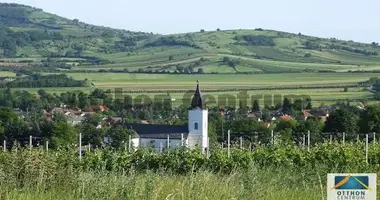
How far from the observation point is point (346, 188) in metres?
6.97

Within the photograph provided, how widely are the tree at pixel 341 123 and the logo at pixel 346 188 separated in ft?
176

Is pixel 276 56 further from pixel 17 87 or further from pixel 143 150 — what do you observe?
pixel 143 150

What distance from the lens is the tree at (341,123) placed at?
199 feet

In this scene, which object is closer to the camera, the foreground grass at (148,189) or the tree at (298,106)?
the foreground grass at (148,189)

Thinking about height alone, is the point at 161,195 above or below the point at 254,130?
above

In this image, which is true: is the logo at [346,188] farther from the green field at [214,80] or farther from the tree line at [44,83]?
the tree line at [44,83]

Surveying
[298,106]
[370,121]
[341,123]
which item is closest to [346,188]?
[370,121]

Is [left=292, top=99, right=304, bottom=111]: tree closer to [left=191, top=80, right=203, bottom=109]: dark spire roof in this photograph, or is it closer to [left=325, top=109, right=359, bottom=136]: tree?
[left=191, top=80, right=203, bottom=109]: dark spire roof

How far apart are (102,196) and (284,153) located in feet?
43.6

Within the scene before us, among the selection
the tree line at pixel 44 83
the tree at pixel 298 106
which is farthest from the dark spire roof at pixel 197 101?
the tree line at pixel 44 83

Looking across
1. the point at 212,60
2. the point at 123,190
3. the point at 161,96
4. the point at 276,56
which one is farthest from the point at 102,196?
the point at 276,56

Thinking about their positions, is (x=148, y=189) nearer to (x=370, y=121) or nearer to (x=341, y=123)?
(x=370, y=121)

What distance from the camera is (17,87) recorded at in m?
139

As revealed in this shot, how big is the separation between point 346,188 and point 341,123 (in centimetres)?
5586
